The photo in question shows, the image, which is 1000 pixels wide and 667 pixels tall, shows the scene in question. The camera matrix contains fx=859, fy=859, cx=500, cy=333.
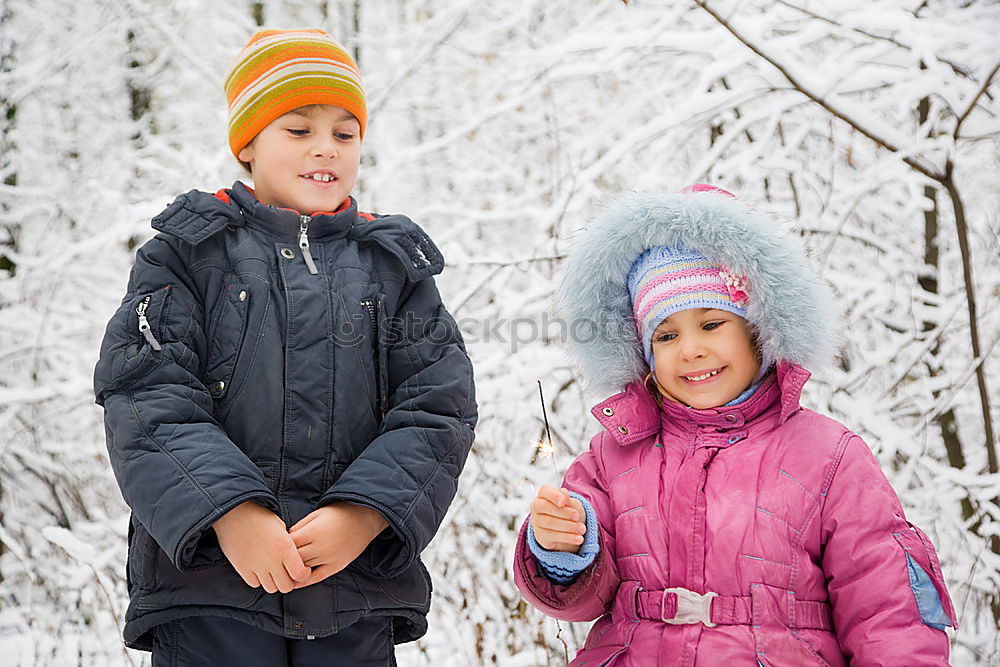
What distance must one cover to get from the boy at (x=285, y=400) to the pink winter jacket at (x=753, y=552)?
0.37m

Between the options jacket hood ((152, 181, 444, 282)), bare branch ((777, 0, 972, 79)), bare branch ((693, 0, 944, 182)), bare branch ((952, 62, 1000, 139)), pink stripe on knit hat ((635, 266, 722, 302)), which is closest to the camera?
jacket hood ((152, 181, 444, 282))

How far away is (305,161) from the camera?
2055mm

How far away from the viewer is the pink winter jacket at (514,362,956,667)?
171 cm

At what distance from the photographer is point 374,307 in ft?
6.57

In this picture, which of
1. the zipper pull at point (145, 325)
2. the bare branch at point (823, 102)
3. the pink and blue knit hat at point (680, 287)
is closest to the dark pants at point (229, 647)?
the zipper pull at point (145, 325)

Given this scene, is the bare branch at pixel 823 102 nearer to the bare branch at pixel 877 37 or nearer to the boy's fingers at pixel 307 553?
the bare branch at pixel 877 37

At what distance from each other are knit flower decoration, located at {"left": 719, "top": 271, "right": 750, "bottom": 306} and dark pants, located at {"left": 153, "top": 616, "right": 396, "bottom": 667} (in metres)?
1.18

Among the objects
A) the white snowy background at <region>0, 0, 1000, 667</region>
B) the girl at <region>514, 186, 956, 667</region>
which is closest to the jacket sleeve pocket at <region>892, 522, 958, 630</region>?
the girl at <region>514, 186, 956, 667</region>

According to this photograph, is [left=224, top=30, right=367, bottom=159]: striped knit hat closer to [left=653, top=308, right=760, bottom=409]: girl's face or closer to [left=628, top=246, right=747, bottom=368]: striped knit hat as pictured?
[left=628, top=246, right=747, bottom=368]: striped knit hat

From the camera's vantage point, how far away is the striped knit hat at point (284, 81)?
2.04 metres

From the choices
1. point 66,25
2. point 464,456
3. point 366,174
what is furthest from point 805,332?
point 66,25

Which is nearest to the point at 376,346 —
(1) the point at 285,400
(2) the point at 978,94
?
(1) the point at 285,400

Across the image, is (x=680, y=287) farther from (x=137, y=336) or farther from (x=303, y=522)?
(x=137, y=336)

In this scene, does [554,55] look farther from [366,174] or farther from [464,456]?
[464,456]
